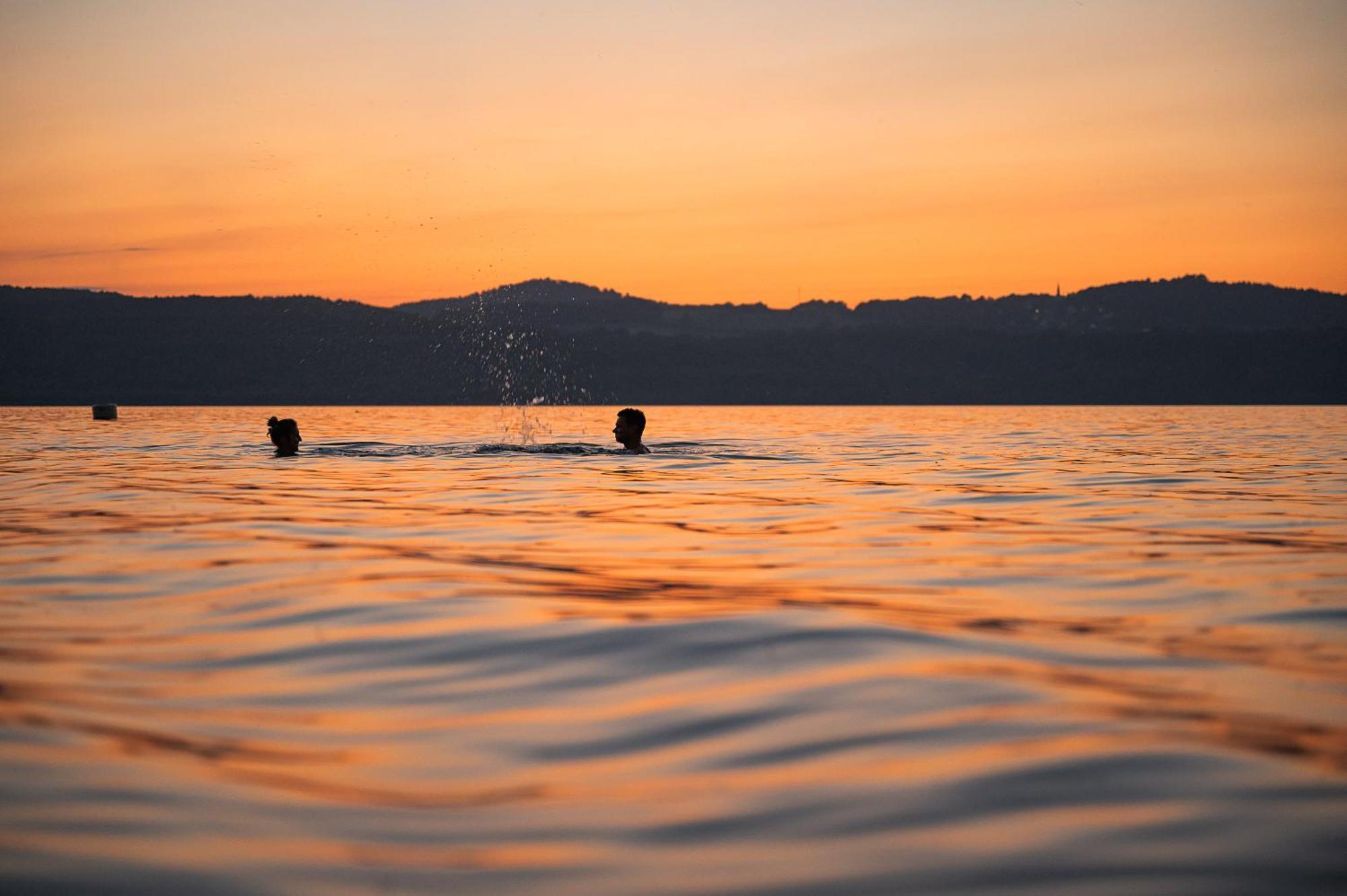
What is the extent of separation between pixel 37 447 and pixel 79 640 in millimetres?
31919

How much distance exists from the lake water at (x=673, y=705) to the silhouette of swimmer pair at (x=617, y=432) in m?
14.4

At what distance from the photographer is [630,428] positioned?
99.3 ft

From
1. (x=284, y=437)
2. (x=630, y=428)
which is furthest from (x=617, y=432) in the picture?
(x=284, y=437)

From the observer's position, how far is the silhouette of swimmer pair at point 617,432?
1156 inches

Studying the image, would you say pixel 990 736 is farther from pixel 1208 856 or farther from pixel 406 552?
pixel 406 552

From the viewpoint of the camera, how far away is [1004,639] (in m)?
7.60

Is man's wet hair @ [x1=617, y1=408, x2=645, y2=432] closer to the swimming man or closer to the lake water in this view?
the swimming man

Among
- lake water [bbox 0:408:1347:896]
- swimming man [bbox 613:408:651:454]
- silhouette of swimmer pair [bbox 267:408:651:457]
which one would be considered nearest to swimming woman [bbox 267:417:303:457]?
silhouette of swimmer pair [bbox 267:408:651:457]

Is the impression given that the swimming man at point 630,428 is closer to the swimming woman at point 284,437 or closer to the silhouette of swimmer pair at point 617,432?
the silhouette of swimmer pair at point 617,432

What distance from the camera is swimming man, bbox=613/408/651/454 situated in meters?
30.0

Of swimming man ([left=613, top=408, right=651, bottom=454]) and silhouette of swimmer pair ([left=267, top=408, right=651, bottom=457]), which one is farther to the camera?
swimming man ([left=613, top=408, right=651, bottom=454])

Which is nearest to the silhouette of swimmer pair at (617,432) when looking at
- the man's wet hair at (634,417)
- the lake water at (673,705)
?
the man's wet hair at (634,417)

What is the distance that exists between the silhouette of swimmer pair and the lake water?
1444 centimetres

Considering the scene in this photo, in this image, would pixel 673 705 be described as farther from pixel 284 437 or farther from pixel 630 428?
pixel 284 437
